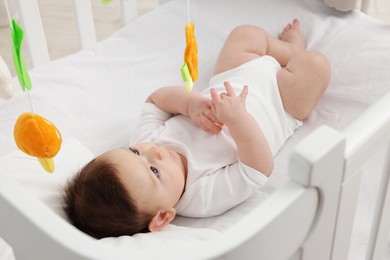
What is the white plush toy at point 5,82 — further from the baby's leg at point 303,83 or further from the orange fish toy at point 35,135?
the baby's leg at point 303,83

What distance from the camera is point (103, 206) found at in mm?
813

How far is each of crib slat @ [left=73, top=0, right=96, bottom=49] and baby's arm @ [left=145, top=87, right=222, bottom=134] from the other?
1.14ft

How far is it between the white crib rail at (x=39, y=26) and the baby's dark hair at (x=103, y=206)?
0.57 meters

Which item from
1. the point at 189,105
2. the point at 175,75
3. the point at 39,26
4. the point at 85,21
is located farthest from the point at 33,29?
the point at 189,105

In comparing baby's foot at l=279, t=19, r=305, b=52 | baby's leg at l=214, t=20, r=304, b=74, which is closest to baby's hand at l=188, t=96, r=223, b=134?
baby's leg at l=214, t=20, r=304, b=74

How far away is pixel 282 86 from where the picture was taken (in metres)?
1.21

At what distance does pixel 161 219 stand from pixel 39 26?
0.64 m

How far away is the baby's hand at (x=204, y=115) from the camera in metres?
1.05

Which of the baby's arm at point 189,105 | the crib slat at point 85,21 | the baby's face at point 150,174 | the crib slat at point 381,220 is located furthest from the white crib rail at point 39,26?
the crib slat at point 381,220

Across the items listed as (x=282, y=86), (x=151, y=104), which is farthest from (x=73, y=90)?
(x=282, y=86)

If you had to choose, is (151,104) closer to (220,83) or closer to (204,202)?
(220,83)

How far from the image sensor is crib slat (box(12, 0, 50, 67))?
1.26 metres

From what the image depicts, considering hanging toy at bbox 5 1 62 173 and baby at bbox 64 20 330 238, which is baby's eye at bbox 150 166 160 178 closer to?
baby at bbox 64 20 330 238

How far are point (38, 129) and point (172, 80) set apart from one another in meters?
0.66
